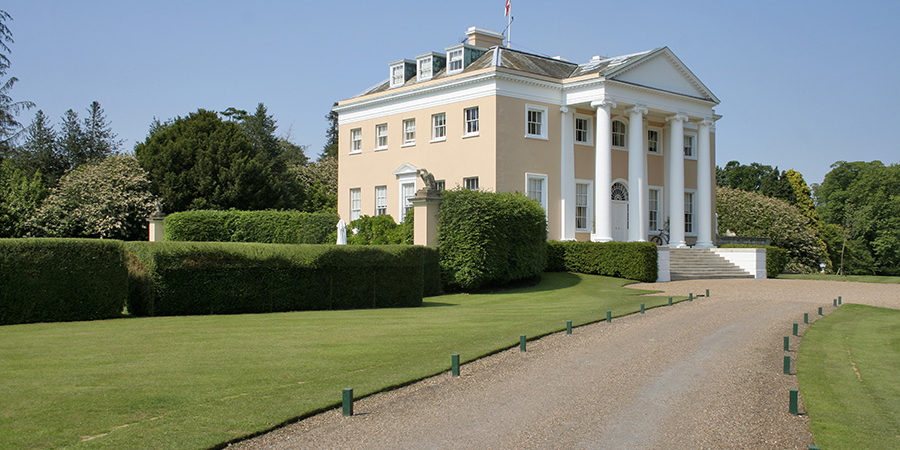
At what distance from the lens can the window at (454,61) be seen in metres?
36.7

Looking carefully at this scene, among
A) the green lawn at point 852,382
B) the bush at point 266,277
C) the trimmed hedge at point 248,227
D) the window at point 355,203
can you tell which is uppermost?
the window at point 355,203

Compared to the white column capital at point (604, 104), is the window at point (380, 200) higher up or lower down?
lower down

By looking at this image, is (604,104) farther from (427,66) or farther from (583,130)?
(427,66)

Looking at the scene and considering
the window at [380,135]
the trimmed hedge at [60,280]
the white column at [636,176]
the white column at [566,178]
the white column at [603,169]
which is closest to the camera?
the trimmed hedge at [60,280]

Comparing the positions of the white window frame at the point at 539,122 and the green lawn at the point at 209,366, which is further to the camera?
the white window frame at the point at 539,122

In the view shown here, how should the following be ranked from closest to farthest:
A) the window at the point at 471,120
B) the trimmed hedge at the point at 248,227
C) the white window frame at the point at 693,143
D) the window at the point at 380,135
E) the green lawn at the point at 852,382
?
the green lawn at the point at 852,382
the window at the point at 471,120
the trimmed hedge at the point at 248,227
the window at the point at 380,135
the white window frame at the point at 693,143

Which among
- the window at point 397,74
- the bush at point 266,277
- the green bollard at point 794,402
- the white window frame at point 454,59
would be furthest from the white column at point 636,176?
the green bollard at point 794,402

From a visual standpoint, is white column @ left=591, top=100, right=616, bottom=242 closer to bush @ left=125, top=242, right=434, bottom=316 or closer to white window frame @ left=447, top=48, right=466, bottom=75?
white window frame @ left=447, top=48, right=466, bottom=75

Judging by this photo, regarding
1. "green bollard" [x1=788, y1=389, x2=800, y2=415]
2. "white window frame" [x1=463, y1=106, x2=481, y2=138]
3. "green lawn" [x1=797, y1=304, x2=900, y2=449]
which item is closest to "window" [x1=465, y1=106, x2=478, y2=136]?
"white window frame" [x1=463, y1=106, x2=481, y2=138]

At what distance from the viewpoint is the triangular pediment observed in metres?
35.9

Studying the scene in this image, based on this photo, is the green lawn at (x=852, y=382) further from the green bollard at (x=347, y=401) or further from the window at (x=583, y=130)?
the window at (x=583, y=130)

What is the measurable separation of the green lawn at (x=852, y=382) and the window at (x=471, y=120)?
19.7m

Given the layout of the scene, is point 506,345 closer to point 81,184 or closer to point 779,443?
point 779,443

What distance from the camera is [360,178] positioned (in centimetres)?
4050
